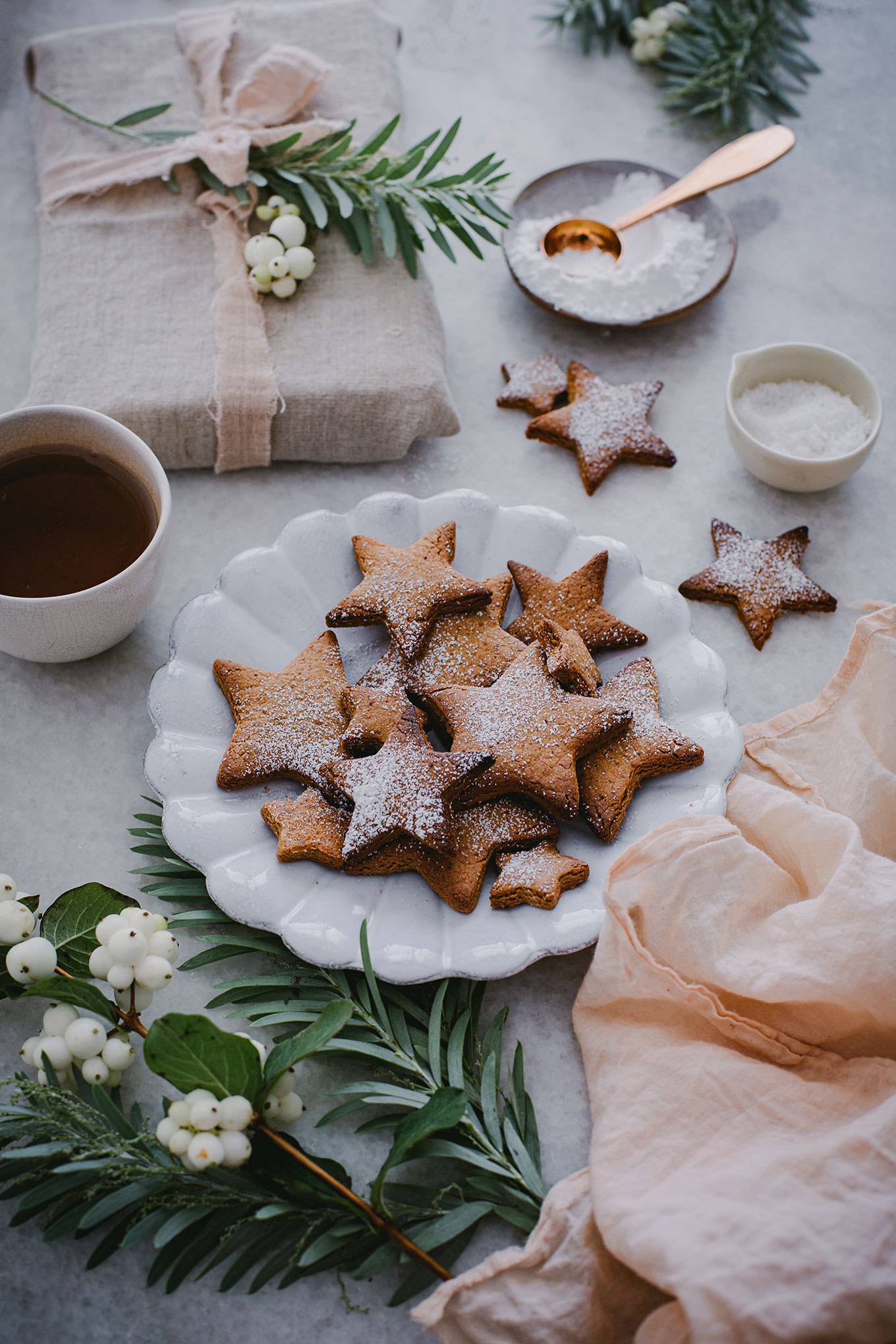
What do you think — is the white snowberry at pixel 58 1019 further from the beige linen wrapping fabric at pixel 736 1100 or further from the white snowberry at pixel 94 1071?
the beige linen wrapping fabric at pixel 736 1100

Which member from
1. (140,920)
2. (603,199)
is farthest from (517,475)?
(140,920)

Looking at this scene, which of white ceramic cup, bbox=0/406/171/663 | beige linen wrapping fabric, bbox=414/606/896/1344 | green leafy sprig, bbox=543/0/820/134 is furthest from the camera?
green leafy sprig, bbox=543/0/820/134

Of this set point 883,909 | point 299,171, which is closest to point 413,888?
point 883,909

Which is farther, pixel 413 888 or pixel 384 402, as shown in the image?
pixel 384 402

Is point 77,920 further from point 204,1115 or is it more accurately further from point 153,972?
point 204,1115

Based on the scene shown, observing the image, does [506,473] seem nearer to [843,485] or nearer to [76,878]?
[843,485]

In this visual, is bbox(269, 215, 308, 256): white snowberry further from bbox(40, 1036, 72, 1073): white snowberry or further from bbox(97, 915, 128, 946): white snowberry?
bbox(40, 1036, 72, 1073): white snowberry

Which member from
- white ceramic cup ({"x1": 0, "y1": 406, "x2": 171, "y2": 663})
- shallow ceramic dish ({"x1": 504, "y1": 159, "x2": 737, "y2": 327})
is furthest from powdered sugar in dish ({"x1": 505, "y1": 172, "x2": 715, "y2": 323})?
white ceramic cup ({"x1": 0, "y1": 406, "x2": 171, "y2": 663})
